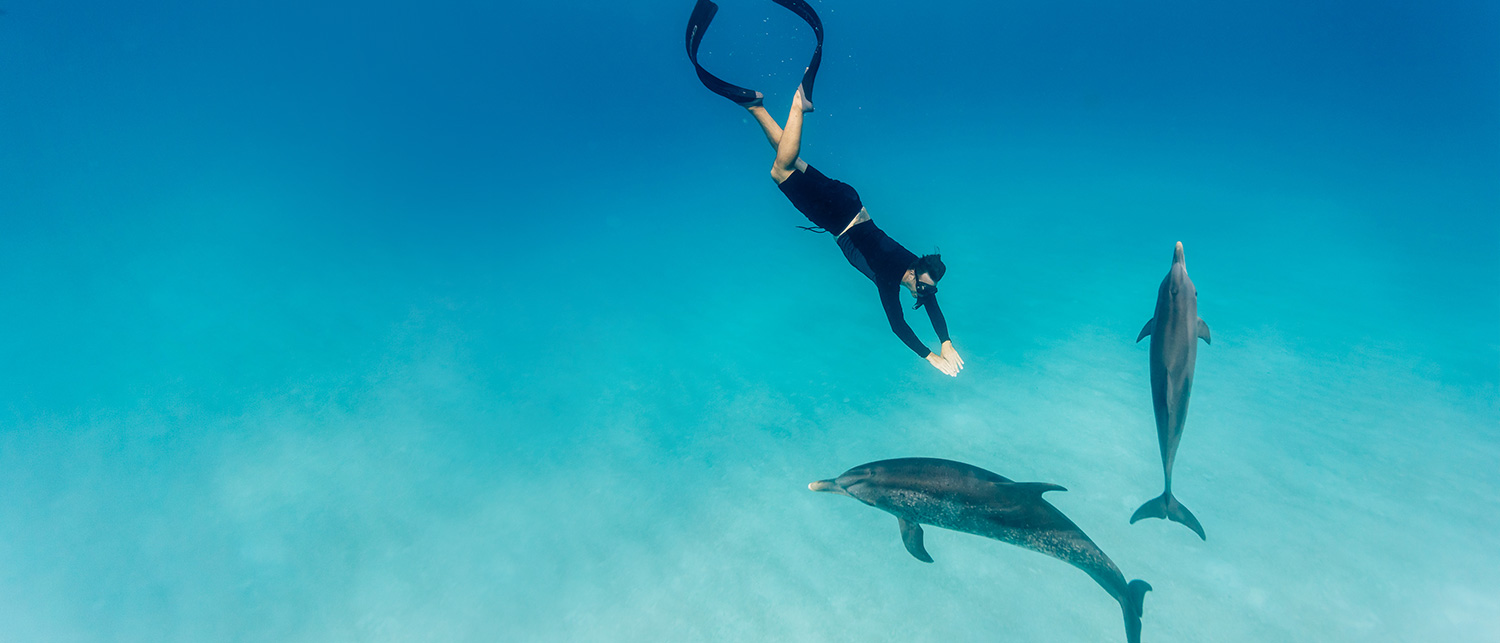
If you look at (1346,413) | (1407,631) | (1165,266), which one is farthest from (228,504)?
(1165,266)

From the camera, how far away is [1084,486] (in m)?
5.79

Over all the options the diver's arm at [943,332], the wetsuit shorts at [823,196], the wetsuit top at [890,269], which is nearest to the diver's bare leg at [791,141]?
the wetsuit shorts at [823,196]

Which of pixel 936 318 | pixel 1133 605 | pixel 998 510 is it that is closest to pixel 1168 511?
pixel 1133 605

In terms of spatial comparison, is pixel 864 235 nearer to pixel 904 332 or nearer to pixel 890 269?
pixel 890 269

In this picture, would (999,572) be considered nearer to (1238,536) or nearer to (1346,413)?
(1238,536)

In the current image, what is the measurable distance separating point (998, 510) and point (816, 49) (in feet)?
13.3

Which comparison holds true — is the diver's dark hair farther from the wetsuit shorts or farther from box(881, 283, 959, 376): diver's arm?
the wetsuit shorts

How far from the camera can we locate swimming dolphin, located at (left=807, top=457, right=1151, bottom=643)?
123 inches

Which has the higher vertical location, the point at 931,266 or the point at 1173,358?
the point at 931,266

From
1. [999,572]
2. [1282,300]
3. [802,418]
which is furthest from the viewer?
[1282,300]

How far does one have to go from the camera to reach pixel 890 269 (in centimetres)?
448

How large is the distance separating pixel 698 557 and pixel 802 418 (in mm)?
2750

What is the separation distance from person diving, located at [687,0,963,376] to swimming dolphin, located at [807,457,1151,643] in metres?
1.18

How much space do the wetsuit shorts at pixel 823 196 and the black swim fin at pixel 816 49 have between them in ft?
2.06
